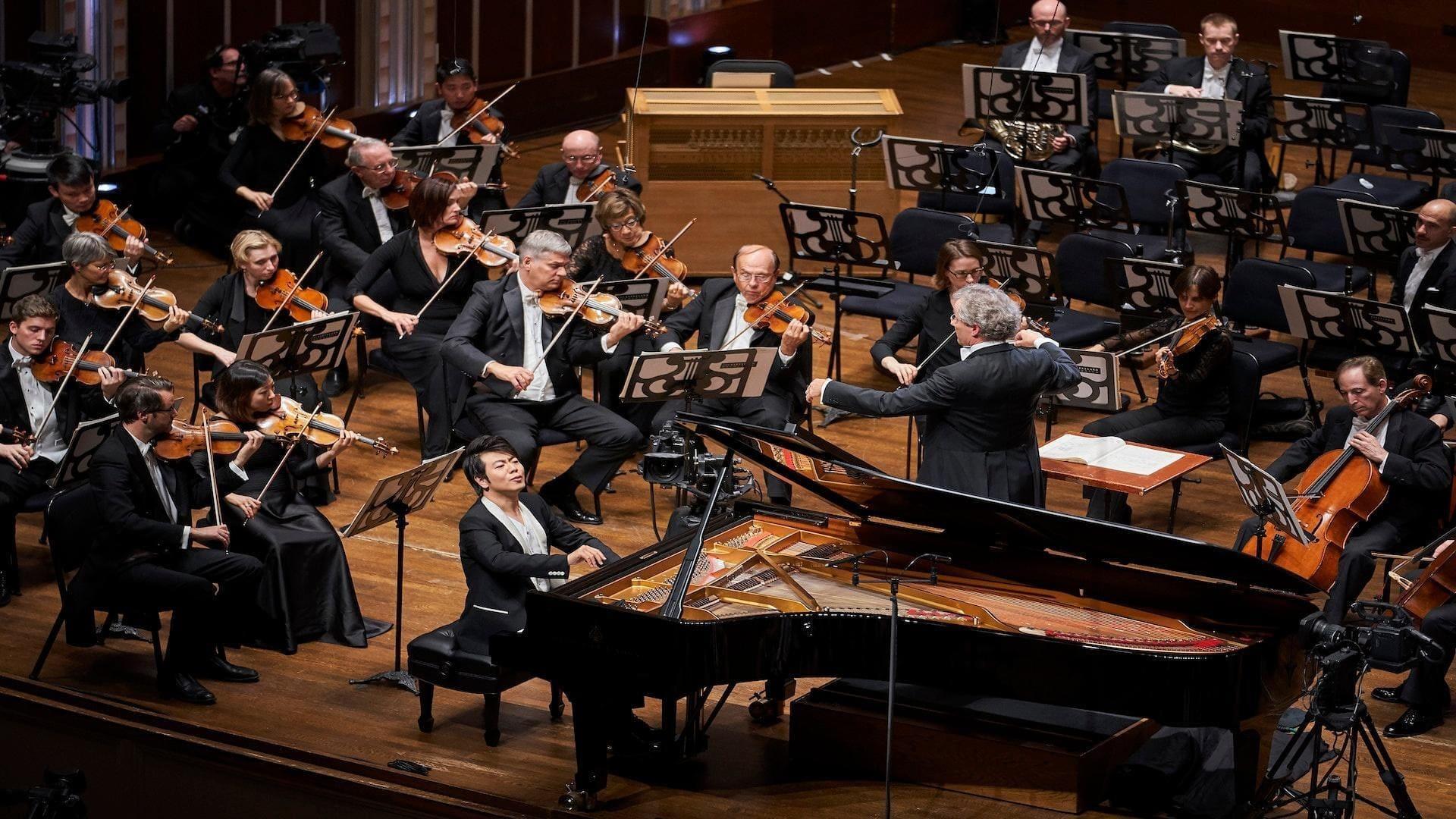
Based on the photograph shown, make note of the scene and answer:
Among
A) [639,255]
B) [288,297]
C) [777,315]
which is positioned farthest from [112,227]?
[777,315]

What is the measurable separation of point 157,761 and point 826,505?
10.6 ft

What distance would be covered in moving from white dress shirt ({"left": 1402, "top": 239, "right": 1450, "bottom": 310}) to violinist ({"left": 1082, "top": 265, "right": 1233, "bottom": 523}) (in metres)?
1.34

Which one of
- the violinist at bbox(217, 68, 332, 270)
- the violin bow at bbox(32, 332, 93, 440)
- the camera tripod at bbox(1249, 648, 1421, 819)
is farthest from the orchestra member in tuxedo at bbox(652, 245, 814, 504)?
the camera tripod at bbox(1249, 648, 1421, 819)

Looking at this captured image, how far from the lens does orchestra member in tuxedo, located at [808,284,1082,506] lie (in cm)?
621

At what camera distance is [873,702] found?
585 centimetres

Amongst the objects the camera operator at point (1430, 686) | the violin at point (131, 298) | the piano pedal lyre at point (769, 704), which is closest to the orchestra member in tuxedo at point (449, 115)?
the violin at point (131, 298)

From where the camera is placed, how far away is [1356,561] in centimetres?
669

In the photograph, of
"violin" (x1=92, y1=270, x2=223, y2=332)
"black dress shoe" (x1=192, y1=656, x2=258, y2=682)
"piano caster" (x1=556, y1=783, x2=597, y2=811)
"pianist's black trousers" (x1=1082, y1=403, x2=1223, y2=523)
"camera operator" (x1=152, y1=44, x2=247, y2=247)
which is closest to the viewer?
"piano caster" (x1=556, y1=783, x2=597, y2=811)

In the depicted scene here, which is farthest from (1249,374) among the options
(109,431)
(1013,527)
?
(109,431)

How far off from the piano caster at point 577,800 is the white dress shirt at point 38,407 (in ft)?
8.94

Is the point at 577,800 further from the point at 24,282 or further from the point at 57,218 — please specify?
the point at 57,218

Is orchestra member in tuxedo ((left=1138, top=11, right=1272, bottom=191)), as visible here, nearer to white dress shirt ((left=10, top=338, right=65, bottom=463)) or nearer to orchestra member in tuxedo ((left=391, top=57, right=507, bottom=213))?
orchestra member in tuxedo ((left=391, top=57, right=507, bottom=213))

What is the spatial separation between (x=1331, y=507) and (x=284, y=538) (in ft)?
12.0

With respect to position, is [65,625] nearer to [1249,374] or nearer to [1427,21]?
[1249,374]
